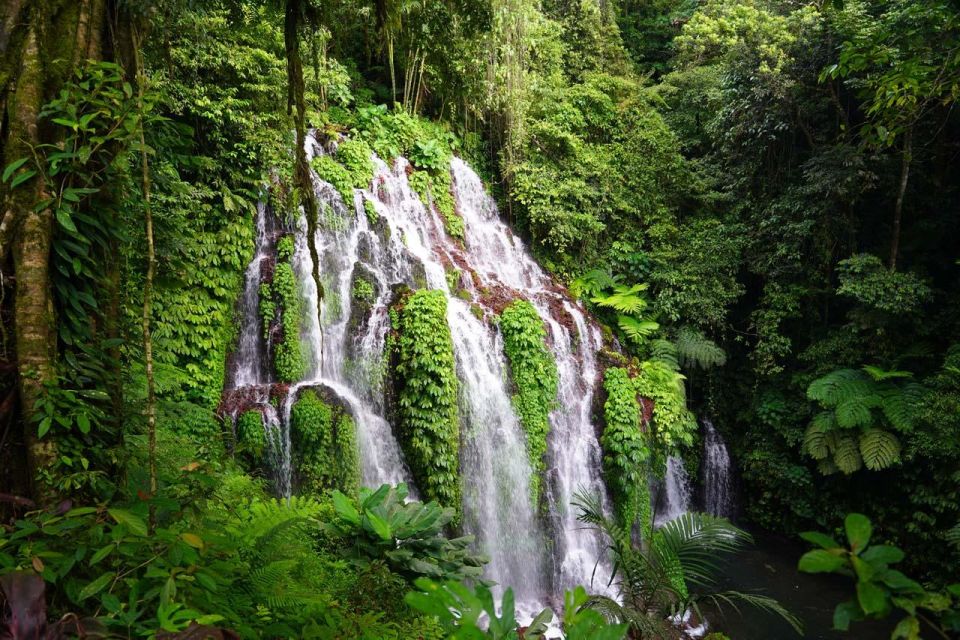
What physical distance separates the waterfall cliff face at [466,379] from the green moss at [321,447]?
0.55 ft

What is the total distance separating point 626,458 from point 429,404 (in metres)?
3.28

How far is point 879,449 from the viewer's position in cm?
804

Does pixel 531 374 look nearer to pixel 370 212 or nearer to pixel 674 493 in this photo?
pixel 370 212

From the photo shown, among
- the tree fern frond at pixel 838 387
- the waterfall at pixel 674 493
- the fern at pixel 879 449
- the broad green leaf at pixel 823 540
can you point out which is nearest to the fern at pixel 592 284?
the waterfall at pixel 674 493

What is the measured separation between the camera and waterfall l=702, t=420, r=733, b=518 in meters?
10.1

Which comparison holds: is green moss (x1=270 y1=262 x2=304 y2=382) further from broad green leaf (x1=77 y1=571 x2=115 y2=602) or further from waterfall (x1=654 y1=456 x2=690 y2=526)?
waterfall (x1=654 y1=456 x2=690 y2=526)

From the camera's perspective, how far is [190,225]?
23.1 ft

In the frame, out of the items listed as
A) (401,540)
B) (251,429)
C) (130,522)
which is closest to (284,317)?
(251,429)

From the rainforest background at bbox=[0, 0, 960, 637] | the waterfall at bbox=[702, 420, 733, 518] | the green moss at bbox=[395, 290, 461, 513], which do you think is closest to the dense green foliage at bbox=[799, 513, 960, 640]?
the rainforest background at bbox=[0, 0, 960, 637]

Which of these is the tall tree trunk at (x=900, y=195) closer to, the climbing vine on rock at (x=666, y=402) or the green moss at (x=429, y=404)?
the climbing vine on rock at (x=666, y=402)

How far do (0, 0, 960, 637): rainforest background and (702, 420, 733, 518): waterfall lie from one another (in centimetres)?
30

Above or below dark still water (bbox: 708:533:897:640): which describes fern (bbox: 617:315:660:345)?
above

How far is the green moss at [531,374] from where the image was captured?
783 cm

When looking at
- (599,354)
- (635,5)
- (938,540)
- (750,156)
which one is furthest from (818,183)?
(635,5)
